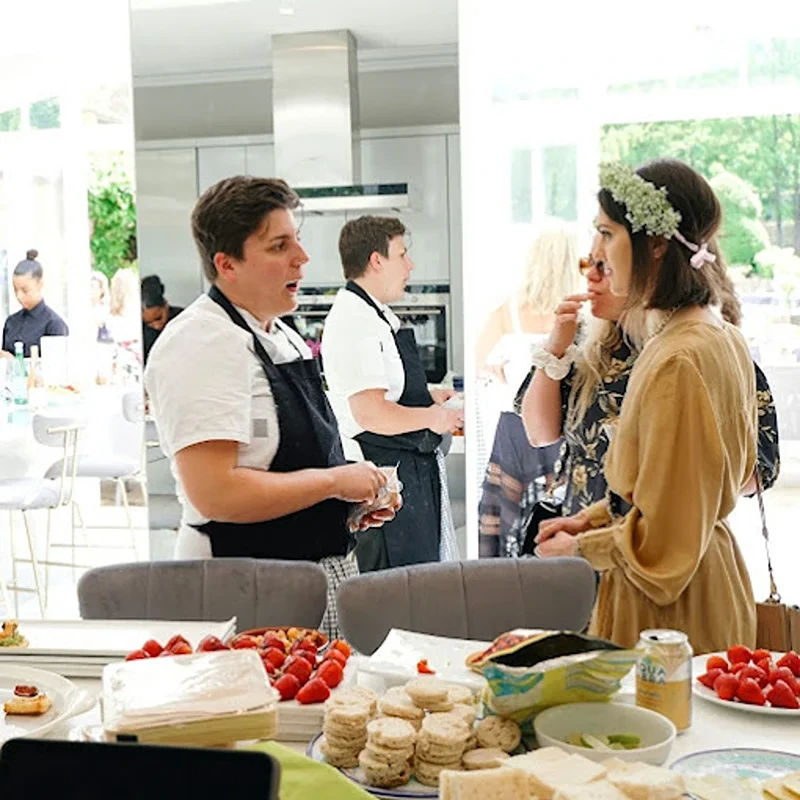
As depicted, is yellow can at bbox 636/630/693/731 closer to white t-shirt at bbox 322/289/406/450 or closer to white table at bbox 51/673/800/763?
white table at bbox 51/673/800/763

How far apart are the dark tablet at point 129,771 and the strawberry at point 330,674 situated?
0.98m

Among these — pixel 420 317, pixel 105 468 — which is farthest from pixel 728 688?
pixel 105 468

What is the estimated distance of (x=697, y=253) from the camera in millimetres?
2250

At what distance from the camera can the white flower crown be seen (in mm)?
2221

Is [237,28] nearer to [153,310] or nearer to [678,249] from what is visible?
[153,310]

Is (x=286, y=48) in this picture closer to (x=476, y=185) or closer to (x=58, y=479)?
(x=476, y=185)

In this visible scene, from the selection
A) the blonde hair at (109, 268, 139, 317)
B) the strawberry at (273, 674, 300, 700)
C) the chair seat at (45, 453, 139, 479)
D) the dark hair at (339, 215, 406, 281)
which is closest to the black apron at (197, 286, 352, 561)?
the strawberry at (273, 674, 300, 700)

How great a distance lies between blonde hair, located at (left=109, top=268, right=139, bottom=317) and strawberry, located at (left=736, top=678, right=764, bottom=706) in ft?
21.7

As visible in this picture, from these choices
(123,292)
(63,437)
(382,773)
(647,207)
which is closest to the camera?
(382,773)

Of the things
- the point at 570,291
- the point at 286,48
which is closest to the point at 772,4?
the point at 570,291

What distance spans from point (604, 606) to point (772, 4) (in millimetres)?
6431

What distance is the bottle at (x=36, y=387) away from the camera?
5.92m

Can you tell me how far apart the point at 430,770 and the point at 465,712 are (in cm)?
10

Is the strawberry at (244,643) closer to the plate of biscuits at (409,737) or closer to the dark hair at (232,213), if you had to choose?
the plate of biscuits at (409,737)
